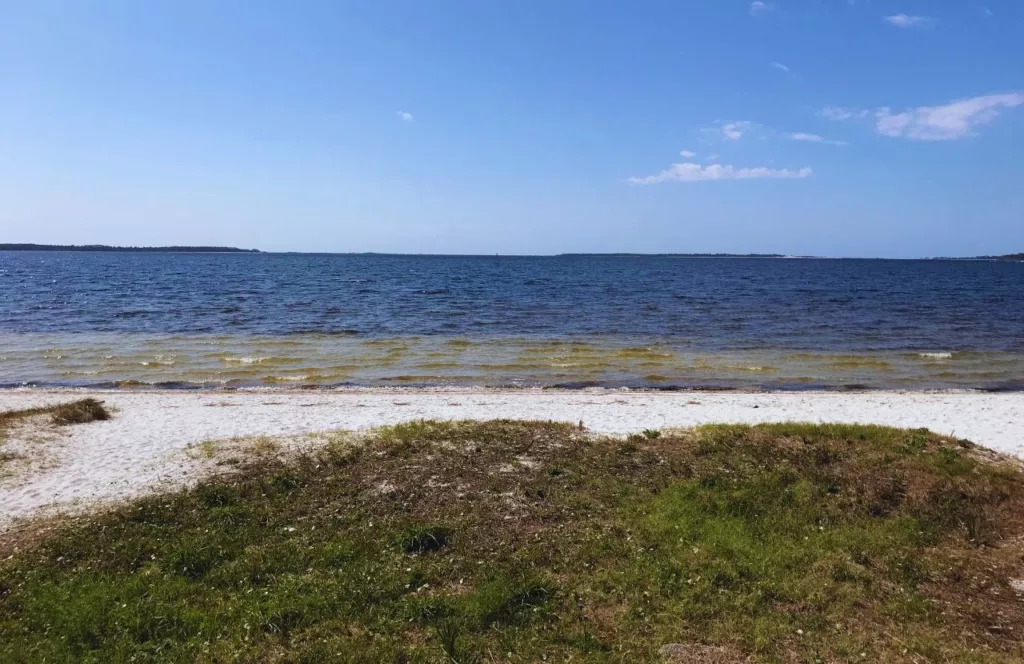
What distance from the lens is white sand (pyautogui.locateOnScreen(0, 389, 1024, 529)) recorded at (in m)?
12.1

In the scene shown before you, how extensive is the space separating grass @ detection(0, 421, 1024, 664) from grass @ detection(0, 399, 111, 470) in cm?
662

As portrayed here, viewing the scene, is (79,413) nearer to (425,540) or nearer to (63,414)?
(63,414)

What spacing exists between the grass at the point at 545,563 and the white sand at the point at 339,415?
2.08m

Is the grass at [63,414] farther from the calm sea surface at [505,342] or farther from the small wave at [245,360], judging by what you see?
the small wave at [245,360]

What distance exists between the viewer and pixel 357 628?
7.39 meters

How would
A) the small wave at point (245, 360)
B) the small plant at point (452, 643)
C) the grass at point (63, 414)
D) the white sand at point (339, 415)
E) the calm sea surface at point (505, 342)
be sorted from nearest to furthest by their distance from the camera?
the small plant at point (452, 643), the white sand at point (339, 415), the grass at point (63, 414), the calm sea surface at point (505, 342), the small wave at point (245, 360)

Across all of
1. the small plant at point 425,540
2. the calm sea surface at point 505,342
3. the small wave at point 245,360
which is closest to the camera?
the small plant at point 425,540

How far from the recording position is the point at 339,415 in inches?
696

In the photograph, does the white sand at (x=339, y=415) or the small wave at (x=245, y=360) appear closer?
the white sand at (x=339, y=415)

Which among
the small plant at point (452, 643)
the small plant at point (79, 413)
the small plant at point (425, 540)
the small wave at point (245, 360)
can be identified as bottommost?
the small wave at point (245, 360)

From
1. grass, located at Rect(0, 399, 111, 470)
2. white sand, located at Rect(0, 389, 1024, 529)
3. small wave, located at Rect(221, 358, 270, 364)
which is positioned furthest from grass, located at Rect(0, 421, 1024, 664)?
small wave, located at Rect(221, 358, 270, 364)

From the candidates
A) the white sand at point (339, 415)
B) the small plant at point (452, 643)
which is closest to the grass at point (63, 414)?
the white sand at point (339, 415)

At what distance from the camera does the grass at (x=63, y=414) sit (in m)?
15.2

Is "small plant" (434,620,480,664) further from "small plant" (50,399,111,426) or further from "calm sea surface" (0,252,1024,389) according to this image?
"calm sea surface" (0,252,1024,389)
